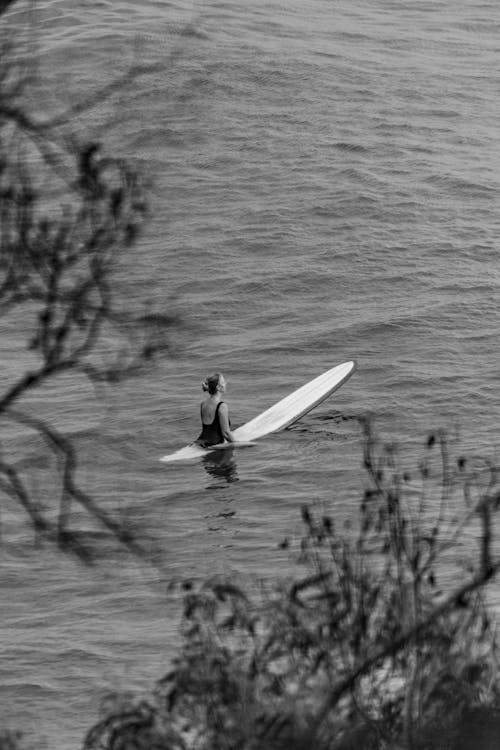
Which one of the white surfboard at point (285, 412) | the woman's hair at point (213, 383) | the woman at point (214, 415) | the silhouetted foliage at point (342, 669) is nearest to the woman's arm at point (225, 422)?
the woman at point (214, 415)

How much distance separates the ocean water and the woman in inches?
14.2

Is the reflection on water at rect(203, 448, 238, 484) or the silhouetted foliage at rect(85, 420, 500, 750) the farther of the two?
the reflection on water at rect(203, 448, 238, 484)

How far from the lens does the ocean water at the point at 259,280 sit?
1345 cm

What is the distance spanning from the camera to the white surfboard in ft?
59.3

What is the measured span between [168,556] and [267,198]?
16.3 meters

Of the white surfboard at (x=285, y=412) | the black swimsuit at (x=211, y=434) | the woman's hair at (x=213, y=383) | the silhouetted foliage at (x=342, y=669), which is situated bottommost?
the white surfboard at (x=285, y=412)

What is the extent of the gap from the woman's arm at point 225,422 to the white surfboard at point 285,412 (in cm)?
10

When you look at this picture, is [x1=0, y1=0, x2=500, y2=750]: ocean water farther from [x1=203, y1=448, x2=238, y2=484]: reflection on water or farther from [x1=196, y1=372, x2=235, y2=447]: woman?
[x1=196, y1=372, x2=235, y2=447]: woman

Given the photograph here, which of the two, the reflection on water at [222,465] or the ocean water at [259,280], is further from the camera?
the reflection on water at [222,465]

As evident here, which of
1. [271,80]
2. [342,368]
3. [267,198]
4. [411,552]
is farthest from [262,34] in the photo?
[411,552]

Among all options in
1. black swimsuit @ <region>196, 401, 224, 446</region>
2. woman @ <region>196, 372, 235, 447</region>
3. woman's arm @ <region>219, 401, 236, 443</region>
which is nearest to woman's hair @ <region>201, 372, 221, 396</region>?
woman @ <region>196, 372, 235, 447</region>

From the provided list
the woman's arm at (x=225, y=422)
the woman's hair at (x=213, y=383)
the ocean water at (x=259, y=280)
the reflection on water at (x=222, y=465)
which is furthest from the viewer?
the reflection on water at (x=222, y=465)

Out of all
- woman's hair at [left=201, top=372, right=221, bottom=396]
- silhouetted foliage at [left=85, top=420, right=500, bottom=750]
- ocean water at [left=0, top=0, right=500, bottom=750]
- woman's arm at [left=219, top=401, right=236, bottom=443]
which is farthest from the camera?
woman's arm at [left=219, top=401, right=236, bottom=443]

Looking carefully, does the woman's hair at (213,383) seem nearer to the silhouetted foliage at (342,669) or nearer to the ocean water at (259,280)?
the ocean water at (259,280)
